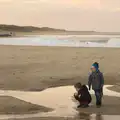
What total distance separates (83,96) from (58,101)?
13 centimetres

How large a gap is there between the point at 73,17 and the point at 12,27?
12.7 inches

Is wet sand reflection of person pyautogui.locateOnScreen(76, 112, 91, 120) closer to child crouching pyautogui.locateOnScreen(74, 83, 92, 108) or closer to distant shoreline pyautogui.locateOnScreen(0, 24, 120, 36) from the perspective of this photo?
child crouching pyautogui.locateOnScreen(74, 83, 92, 108)

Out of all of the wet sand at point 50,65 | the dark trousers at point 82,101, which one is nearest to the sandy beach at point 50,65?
the wet sand at point 50,65

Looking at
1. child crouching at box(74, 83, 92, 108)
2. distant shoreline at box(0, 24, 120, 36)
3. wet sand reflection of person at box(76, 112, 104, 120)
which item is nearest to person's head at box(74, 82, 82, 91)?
child crouching at box(74, 83, 92, 108)

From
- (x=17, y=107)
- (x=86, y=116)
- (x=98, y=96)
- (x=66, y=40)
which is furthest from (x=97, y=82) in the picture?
(x=17, y=107)

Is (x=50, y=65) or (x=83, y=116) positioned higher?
(x=50, y=65)

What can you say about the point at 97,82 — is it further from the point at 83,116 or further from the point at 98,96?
the point at 83,116

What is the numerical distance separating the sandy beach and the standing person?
0.19ft

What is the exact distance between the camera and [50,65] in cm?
172

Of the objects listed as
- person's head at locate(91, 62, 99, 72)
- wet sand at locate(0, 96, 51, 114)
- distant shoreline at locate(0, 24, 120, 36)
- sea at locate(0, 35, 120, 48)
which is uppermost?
distant shoreline at locate(0, 24, 120, 36)

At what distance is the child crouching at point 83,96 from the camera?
163 cm

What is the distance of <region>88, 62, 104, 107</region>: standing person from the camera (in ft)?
5.39

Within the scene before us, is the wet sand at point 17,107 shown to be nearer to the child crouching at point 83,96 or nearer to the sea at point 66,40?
the child crouching at point 83,96

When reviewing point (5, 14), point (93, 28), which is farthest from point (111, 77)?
point (5, 14)
